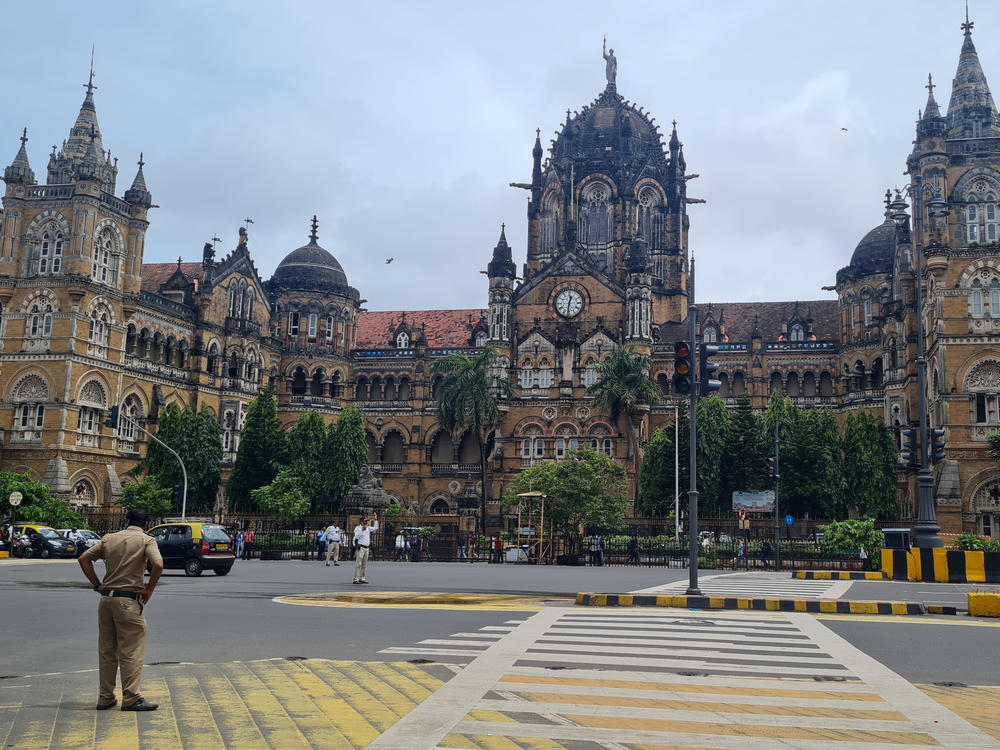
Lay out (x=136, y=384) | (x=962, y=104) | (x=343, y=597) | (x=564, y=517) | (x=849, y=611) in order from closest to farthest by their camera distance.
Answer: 1. (x=849, y=611)
2. (x=343, y=597)
3. (x=564, y=517)
4. (x=962, y=104)
5. (x=136, y=384)

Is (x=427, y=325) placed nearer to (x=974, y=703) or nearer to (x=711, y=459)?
(x=711, y=459)

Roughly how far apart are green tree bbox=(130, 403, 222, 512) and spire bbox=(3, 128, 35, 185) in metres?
15.7

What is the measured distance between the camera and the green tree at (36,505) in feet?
154

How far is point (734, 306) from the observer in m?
77.6

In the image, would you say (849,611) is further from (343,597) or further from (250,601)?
(250,601)

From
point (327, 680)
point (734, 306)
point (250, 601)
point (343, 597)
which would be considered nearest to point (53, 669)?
point (327, 680)

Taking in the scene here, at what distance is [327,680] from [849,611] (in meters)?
12.0

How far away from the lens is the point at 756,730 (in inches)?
312

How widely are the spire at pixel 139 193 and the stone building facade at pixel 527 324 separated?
0.42 ft

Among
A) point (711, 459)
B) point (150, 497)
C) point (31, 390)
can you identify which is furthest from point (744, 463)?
point (31, 390)

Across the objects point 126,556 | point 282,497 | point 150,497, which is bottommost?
point 126,556

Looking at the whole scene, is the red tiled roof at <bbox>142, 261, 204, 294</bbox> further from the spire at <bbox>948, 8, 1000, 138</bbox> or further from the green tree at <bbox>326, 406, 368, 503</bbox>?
the spire at <bbox>948, 8, 1000, 138</bbox>

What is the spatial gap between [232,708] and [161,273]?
6699 cm

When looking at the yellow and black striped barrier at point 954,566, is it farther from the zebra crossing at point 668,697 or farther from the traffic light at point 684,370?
the zebra crossing at point 668,697
